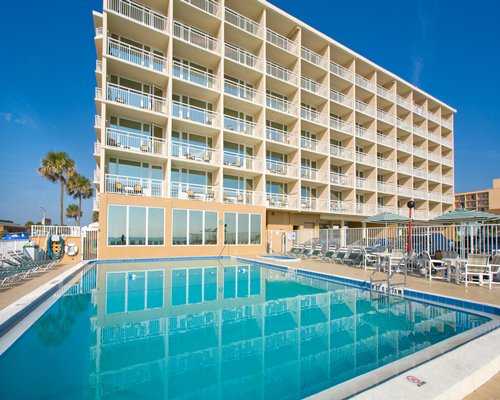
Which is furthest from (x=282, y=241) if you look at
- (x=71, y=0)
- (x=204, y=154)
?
(x=71, y=0)

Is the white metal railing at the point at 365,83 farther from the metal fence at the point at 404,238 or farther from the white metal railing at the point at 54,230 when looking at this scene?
the white metal railing at the point at 54,230

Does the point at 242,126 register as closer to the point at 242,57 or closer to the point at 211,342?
the point at 242,57

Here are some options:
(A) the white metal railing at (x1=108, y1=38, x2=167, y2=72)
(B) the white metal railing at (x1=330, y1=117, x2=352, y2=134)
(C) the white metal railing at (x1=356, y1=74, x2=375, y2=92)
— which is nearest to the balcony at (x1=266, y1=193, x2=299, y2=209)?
(B) the white metal railing at (x1=330, y1=117, x2=352, y2=134)

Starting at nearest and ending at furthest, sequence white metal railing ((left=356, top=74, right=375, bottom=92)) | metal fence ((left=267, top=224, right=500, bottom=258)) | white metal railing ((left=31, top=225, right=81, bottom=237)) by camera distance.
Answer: metal fence ((left=267, top=224, right=500, bottom=258)), white metal railing ((left=31, top=225, right=81, bottom=237)), white metal railing ((left=356, top=74, right=375, bottom=92))

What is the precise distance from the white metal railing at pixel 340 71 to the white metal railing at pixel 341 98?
4.49ft

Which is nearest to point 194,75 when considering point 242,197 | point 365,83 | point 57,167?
point 242,197

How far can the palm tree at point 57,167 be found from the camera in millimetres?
25156

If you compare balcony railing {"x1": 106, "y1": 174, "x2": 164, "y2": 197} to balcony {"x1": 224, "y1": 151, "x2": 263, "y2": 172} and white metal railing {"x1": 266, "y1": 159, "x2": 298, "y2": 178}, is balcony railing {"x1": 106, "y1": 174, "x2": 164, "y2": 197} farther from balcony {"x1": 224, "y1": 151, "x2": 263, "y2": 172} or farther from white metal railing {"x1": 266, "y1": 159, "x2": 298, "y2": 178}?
white metal railing {"x1": 266, "y1": 159, "x2": 298, "y2": 178}

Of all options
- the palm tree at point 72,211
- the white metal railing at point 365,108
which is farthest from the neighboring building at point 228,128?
the palm tree at point 72,211

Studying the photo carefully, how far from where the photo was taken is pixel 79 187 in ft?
109

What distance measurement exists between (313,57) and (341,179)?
393 inches

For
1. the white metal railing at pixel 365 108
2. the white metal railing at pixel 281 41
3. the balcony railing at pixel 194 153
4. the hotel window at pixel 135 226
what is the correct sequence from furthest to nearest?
the white metal railing at pixel 365 108 < the white metal railing at pixel 281 41 < the balcony railing at pixel 194 153 < the hotel window at pixel 135 226

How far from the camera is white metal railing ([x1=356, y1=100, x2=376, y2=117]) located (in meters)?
24.6

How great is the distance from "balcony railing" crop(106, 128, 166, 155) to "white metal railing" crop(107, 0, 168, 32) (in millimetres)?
5942
